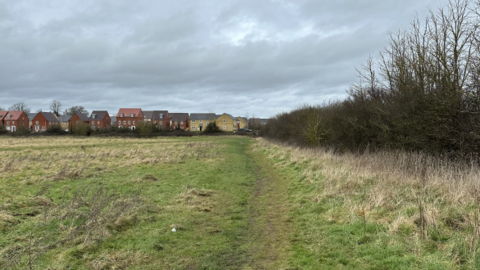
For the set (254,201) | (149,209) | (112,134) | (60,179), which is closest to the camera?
(149,209)

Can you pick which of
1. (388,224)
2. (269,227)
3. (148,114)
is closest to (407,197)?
(388,224)

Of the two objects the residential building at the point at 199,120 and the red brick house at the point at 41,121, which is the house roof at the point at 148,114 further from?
the red brick house at the point at 41,121

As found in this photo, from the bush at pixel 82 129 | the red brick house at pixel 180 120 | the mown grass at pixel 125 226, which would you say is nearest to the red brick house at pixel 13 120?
the bush at pixel 82 129

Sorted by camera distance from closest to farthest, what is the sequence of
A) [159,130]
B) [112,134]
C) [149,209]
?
[149,209], [112,134], [159,130]

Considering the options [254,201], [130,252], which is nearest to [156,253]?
[130,252]

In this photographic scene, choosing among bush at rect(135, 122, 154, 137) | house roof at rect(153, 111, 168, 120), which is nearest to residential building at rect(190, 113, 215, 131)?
house roof at rect(153, 111, 168, 120)

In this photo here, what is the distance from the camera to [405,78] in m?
17.2

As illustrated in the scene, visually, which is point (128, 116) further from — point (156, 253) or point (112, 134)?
point (156, 253)

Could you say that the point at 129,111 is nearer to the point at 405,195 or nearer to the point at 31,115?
the point at 31,115

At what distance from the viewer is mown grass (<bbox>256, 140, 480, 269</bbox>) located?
4.70m

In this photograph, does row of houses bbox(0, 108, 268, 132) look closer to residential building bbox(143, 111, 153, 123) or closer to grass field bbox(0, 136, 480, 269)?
residential building bbox(143, 111, 153, 123)

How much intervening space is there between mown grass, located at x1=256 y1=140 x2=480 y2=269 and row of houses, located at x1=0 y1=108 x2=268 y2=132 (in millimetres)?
86156

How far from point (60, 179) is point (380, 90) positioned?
1817 centimetres

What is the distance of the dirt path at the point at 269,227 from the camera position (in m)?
5.23
